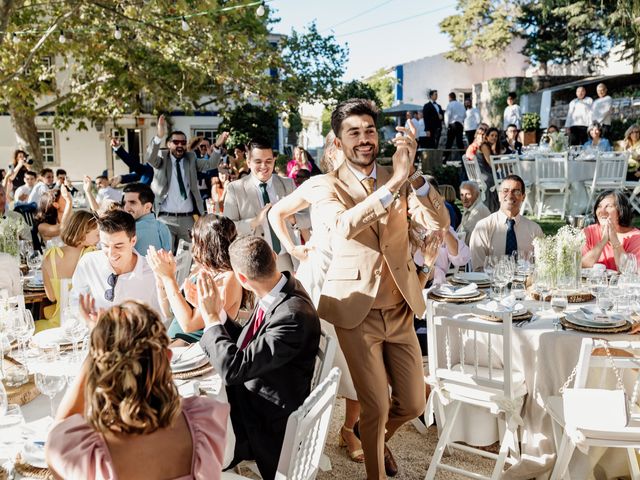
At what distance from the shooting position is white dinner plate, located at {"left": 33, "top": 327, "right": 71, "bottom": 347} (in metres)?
3.02

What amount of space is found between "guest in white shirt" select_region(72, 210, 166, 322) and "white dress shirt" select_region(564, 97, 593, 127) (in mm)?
12171

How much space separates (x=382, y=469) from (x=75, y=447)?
1.96 metres

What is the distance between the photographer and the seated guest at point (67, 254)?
425 cm

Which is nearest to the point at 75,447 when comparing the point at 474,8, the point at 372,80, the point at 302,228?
the point at 302,228

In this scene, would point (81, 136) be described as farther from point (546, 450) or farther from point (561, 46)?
point (546, 450)

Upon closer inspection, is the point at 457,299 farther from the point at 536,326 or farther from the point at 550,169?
the point at 550,169

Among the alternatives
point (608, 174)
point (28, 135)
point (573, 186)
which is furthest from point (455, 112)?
point (28, 135)

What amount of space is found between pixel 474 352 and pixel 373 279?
87 centimetres

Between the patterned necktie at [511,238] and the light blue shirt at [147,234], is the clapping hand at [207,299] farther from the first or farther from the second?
the patterned necktie at [511,238]

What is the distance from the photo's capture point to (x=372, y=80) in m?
55.1

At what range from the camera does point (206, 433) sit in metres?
1.82

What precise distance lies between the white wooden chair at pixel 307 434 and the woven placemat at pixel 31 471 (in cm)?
73

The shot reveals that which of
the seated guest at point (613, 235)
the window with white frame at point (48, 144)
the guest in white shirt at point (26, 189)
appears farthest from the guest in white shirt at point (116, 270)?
the window with white frame at point (48, 144)

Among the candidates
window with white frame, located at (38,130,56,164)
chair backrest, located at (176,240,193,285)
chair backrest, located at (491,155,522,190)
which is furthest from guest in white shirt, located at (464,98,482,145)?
window with white frame, located at (38,130,56,164)
